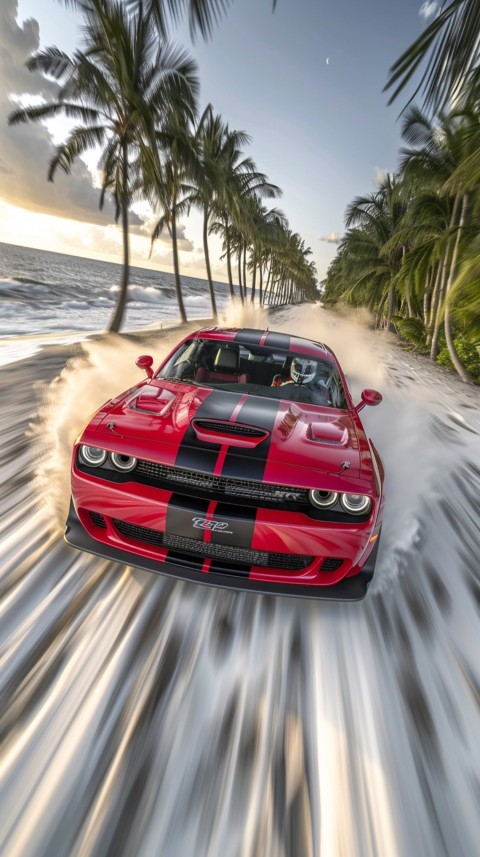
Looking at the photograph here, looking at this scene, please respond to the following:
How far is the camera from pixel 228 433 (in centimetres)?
234

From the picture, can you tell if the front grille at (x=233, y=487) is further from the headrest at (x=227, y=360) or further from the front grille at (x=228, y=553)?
the headrest at (x=227, y=360)

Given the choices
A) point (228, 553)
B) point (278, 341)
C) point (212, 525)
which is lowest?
point (228, 553)

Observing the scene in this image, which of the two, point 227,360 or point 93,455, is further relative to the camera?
point 227,360

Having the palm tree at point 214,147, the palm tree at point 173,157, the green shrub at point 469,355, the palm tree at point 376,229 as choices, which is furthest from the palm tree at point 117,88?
the palm tree at point 376,229

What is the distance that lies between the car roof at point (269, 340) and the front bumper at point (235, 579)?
198 cm

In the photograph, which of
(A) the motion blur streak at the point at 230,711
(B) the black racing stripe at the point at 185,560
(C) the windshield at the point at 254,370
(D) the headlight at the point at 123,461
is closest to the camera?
(A) the motion blur streak at the point at 230,711

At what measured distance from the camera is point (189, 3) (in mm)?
3256

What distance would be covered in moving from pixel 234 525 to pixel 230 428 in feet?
2.07

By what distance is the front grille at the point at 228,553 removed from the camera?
2021 mm

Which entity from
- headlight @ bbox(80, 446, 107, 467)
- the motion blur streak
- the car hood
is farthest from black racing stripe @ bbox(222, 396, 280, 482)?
the motion blur streak

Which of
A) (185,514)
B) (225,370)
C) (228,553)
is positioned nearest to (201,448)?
(185,514)

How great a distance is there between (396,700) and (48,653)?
4.92 ft

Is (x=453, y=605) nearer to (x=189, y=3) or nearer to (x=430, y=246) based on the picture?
(x=189, y=3)

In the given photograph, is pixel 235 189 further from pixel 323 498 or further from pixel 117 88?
pixel 323 498
